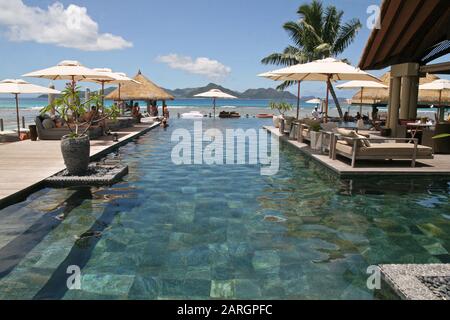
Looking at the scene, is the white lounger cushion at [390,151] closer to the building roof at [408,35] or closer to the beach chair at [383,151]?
the beach chair at [383,151]

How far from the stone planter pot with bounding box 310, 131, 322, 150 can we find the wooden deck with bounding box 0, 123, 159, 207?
22.0 feet

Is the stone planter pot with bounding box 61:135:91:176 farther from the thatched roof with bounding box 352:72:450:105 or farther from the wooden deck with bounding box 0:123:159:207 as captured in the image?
the thatched roof with bounding box 352:72:450:105

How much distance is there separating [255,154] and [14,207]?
786 centimetres

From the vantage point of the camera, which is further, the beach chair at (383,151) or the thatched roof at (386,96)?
the thatched roof at (386,96)

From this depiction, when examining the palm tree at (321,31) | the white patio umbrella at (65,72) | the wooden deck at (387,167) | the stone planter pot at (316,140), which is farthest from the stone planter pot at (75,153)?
the palm tree at (321,31)

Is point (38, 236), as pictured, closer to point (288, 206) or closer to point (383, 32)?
point (288, 206)

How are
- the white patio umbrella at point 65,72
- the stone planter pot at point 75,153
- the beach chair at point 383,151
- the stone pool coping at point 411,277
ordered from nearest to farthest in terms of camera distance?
the stone pool coping at point 411,277 → the stone planter pot at point 75,153 → the beach chair at point 383,151 → the white patio umbrella at point 65,72

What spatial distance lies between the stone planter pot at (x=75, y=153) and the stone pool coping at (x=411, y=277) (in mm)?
6371

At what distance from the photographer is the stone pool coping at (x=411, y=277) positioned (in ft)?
11.6

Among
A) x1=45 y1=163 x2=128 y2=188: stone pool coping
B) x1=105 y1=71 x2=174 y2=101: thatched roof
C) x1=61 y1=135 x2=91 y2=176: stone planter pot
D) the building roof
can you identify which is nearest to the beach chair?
the building roof

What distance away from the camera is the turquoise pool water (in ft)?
13.1

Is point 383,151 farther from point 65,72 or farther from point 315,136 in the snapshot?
point 65,72
